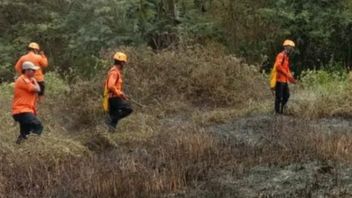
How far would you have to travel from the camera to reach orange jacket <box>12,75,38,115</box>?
10.5 meters

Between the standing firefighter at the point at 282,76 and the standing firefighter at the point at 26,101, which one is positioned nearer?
the standing firefighter at the point at 26,101

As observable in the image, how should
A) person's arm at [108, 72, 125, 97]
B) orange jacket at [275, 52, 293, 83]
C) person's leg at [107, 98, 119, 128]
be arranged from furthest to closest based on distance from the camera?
orange jacket at [275, 52, 293, 83] < person's leg at [107, 98, 119, 128] < person's arm at [108, 72, 125, 97]

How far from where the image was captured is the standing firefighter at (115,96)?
39.2 feet

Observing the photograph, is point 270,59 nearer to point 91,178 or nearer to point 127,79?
point 127,79

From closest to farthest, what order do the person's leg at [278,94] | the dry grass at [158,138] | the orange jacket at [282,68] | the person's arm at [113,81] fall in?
the dry grass at [158,138]
the person's arm at [113,81]
the orange jacket at [282,68]
the person's leg at [278,94]

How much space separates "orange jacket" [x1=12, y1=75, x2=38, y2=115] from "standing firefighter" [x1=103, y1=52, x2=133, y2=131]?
5.71ft

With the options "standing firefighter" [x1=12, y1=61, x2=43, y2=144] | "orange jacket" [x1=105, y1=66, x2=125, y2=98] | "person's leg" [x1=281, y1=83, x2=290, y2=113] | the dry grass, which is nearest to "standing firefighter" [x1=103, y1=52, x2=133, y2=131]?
"orange jacket" [x1=105, y1=66, x2=125, y2=98]

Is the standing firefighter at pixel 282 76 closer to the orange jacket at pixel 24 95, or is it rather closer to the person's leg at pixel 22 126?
the orange jacket at pixel 24 95

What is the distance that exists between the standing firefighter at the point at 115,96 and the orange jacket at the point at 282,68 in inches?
131

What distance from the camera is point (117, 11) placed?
20938 mm

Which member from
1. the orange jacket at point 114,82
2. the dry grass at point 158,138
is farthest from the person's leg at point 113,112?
the orange jacket at point 114,82

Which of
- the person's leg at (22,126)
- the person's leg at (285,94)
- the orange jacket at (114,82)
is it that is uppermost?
the orange jacket at (114,82)

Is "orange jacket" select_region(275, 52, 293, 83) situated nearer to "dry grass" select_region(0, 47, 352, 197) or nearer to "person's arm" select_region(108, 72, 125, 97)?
"dry grass" select_region(0, 47, 352, 197)

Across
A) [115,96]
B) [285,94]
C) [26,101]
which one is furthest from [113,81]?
[285,94]
